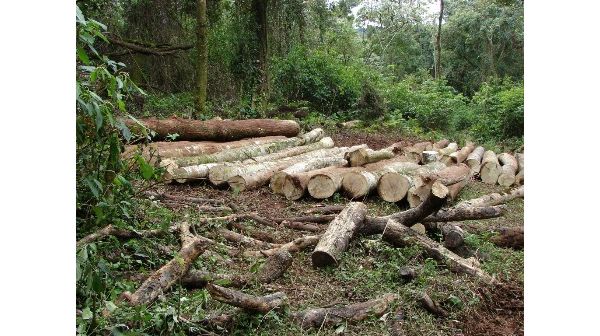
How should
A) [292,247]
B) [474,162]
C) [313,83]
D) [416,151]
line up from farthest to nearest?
[313,83] → [416,151] → [474,162] → [292,247]

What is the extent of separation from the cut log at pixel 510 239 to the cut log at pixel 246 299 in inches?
105

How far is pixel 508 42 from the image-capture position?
20891 millimetres

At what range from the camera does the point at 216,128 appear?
9078 mm

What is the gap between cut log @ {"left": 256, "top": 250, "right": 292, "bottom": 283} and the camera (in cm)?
396

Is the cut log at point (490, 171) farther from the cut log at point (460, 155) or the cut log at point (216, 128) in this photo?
the cut log at point (216, 128)

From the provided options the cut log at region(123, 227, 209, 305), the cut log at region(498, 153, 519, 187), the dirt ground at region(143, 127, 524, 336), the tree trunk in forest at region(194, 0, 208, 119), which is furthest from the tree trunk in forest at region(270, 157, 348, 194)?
the tree trunk in forest at region(194, 0, 208, 119)

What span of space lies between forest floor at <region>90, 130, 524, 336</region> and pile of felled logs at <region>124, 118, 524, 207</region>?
1.35 metres

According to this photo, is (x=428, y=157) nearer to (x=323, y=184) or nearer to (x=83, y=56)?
(x=323, y=184)

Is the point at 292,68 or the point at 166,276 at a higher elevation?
the point at 292,68

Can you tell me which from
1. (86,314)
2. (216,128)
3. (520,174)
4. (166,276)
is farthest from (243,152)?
(86,314)

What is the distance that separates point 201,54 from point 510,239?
828 centimetres
